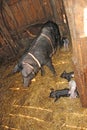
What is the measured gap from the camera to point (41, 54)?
8.07 m

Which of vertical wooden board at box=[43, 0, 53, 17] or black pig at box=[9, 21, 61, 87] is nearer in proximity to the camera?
black pig at box=[9, 21, 61, 87]

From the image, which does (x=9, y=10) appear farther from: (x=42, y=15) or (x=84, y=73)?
(x=84, y=73)

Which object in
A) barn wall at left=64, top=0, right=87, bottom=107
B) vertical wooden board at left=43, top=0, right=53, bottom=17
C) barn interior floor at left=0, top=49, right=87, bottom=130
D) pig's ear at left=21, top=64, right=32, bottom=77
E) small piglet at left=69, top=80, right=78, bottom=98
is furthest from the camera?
vertical wooden board at left=43, top=0, right=53, bottom=17

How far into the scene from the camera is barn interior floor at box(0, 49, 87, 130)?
20.3 ft

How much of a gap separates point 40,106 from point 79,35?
3.35m

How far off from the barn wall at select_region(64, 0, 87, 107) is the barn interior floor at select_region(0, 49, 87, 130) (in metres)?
0.94

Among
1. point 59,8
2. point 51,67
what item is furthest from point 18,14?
point 51,67

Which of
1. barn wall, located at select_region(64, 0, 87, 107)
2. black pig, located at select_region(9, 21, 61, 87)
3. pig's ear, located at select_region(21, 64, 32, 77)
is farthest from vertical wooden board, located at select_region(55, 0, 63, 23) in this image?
barn wall, located at select_region(64, 0, 87, 107)

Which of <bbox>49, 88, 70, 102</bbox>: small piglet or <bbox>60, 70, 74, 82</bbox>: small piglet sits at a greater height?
<bbox>60, 70, 74, 82</bbox>: small piglet

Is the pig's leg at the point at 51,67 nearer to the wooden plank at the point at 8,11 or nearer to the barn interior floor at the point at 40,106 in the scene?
the barn interior floor at the point at 40,106

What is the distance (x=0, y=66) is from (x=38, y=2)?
3308 mm

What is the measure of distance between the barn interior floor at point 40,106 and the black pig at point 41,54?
0.29 m

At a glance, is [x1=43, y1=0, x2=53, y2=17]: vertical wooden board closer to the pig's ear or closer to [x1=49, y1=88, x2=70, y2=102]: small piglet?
the pig's ear

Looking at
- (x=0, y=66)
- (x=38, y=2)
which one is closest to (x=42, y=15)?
(x=38, y=2)
